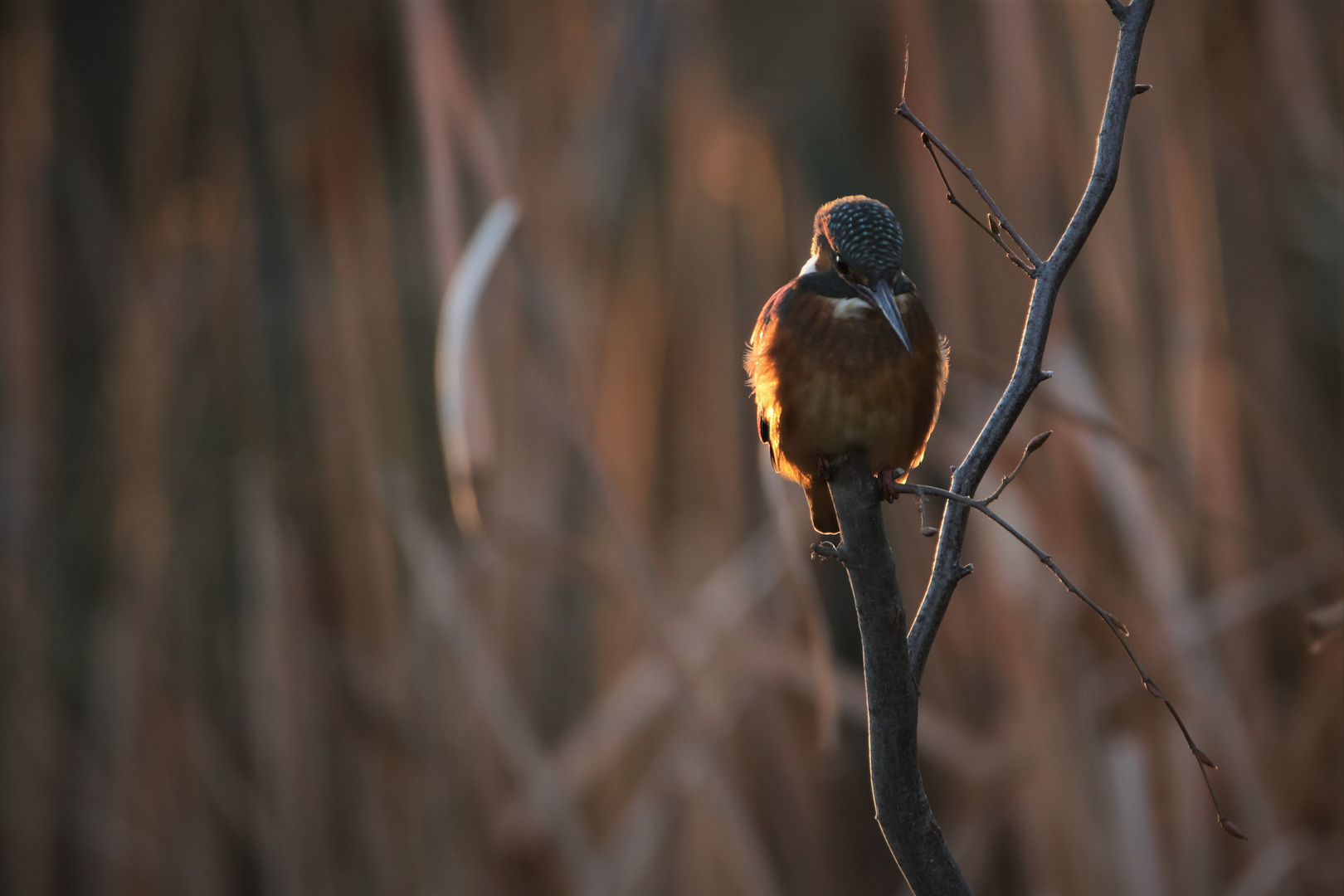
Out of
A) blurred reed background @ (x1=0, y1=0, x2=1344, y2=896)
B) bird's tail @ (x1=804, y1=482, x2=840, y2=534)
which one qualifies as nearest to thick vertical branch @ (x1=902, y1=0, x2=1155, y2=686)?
bird's tail @ (x1=804, y1=482, x2=840, y2=534)

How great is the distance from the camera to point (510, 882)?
4.47 ft

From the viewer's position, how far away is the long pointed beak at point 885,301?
323 mm

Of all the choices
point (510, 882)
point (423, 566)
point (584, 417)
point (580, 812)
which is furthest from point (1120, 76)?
→ point (580, 812)

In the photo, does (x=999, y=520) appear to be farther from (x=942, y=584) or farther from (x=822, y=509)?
(x=822, y=509)

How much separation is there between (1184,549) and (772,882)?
2.24 ft

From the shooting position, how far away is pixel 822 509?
46 cm

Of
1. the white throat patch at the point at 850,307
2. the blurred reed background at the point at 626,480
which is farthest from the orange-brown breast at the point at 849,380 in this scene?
the blurred reed background at the point at 626,480

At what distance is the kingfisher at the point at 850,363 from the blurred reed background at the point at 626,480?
0.68 meters

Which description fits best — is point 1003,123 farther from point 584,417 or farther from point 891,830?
point 891,830

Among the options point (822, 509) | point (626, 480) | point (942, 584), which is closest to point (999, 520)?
point (942, 584)

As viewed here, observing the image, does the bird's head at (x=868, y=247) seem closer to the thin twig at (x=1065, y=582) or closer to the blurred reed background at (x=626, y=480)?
the thin twig at (x=1065, y=582)

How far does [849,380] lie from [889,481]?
0.14 feet

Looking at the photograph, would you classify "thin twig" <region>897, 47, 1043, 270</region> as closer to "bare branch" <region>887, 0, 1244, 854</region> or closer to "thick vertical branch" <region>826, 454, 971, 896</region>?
"bare branch" <region>887, 0, 1244, 854</region>

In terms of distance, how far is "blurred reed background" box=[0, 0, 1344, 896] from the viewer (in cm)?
116
